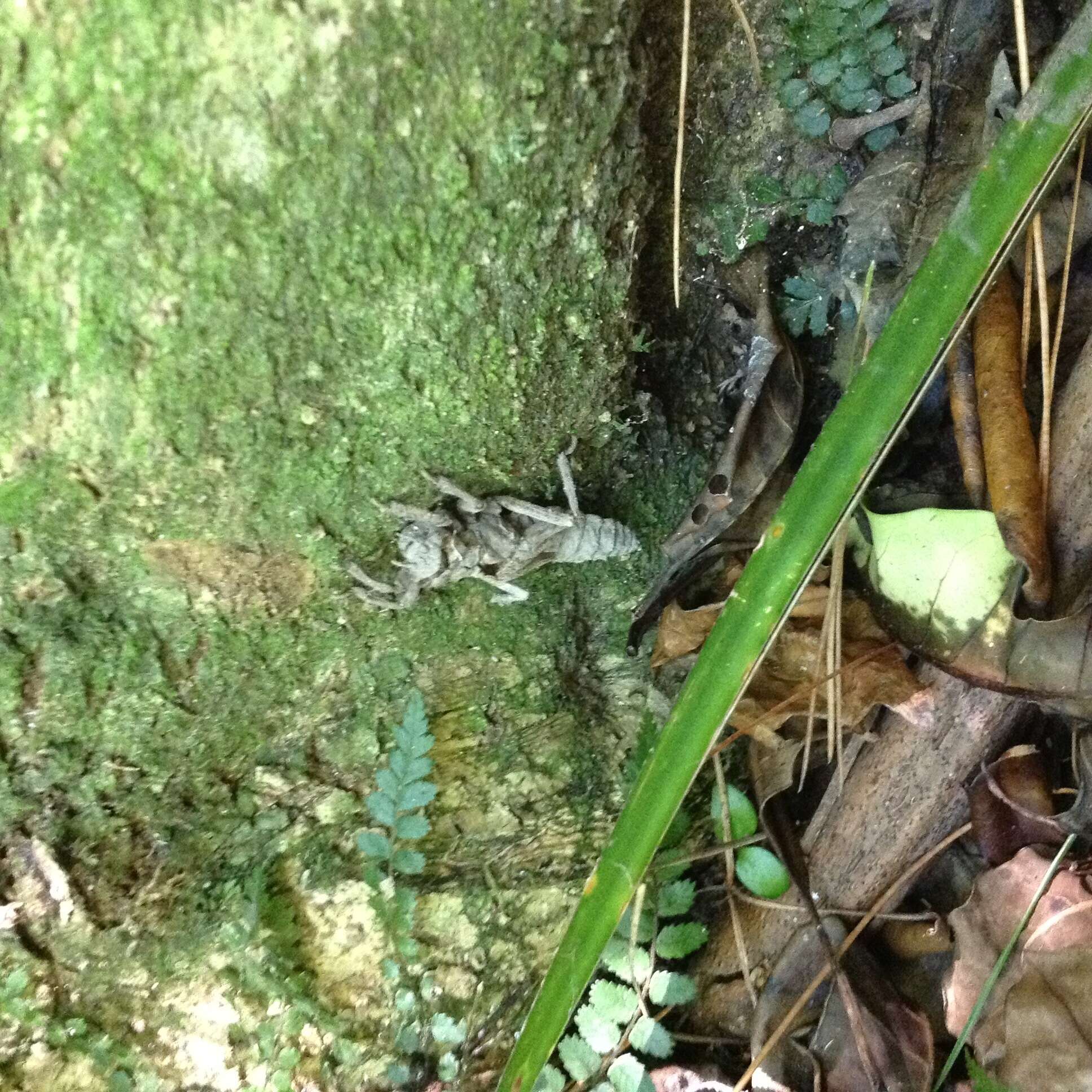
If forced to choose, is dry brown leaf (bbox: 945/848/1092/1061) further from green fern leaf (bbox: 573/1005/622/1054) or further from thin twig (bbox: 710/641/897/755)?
green fern leaf (bbox: 573/1005/622/1054)

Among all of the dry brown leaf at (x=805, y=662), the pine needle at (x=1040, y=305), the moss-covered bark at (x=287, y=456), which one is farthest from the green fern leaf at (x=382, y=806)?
the pine needle at (x=1040, y=305)

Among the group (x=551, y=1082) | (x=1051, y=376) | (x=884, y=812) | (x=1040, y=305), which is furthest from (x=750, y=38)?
(x=551, y=1082)

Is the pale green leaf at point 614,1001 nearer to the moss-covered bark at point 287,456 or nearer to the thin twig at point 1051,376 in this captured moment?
the moss-covered bark at point 287,456

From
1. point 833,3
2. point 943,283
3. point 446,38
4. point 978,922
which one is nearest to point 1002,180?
point 943,283

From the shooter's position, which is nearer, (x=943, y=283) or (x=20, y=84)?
(x=20, y=84)

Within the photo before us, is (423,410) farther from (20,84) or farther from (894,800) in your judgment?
(894,800)

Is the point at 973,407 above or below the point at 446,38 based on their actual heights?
below

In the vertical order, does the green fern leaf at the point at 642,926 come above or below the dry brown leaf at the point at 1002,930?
below
